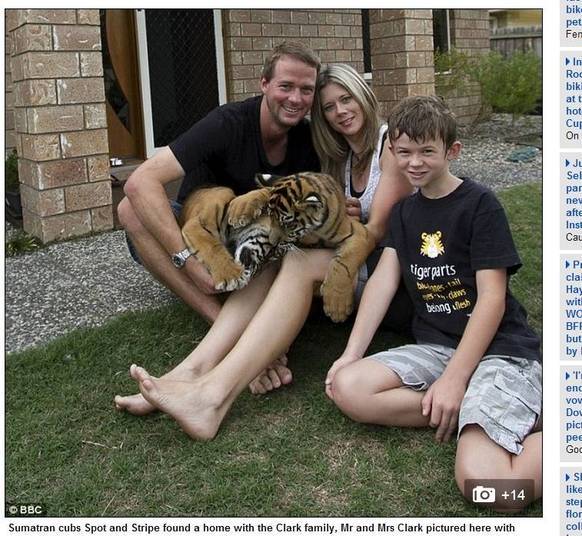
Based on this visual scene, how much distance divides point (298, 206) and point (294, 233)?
0.32ft

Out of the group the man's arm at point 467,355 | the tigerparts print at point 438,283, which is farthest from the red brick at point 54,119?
the man's arm at point 467,355

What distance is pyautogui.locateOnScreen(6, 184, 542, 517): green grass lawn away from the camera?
1652 millimetres

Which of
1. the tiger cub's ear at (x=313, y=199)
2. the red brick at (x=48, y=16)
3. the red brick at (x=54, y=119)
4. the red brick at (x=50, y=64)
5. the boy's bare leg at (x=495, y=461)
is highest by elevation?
the red brick at (x=48, y=16)

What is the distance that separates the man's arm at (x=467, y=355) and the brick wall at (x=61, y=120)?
9.55 feet

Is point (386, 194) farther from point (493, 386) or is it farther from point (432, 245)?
point (493, 386)

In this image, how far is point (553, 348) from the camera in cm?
159

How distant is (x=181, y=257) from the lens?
2.29 meters

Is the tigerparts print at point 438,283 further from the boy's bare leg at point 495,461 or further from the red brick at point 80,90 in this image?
the red brick at point 80,90

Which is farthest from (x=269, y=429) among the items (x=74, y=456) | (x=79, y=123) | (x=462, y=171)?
(x=462, y=171)

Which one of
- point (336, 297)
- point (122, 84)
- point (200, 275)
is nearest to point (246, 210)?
point (200, 275)

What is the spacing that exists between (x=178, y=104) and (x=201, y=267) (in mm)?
4346

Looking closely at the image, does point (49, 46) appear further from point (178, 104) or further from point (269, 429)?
point (269, 429)

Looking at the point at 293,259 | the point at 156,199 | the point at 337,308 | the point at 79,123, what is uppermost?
the point at 79,123

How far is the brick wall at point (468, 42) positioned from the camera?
835cm
